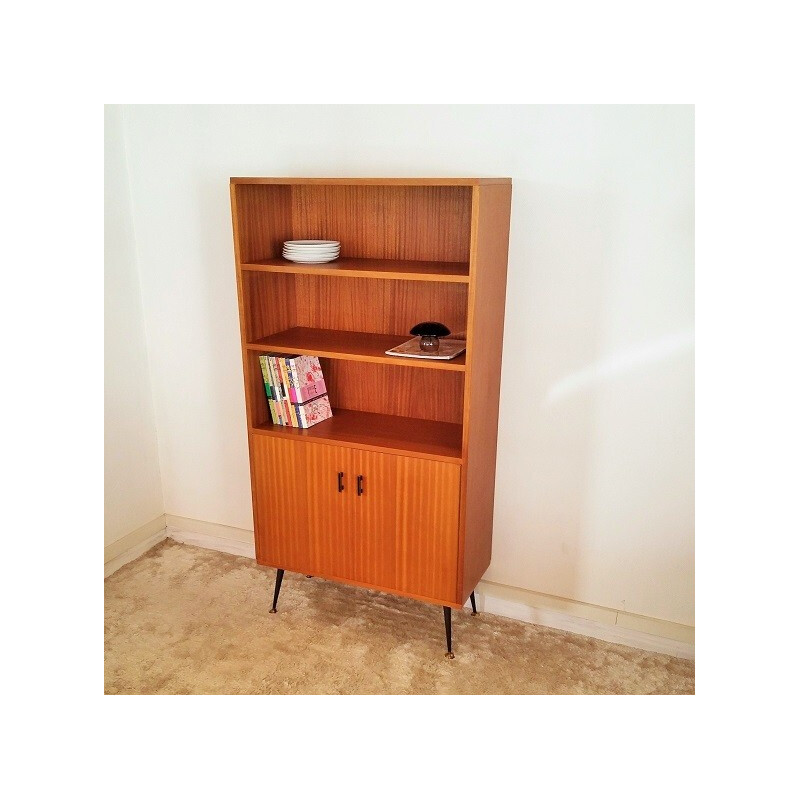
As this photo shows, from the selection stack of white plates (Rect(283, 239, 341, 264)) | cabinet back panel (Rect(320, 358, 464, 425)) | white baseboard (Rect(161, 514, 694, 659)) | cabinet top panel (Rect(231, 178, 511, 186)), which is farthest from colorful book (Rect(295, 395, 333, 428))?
white baseboard (Rect(161, 514, 694, 659))

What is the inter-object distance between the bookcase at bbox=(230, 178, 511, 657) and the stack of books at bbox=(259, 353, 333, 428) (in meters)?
0.04

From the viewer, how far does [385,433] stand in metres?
2.36

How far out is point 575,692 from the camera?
2217 millimetres

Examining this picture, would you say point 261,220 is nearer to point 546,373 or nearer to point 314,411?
point 314,411

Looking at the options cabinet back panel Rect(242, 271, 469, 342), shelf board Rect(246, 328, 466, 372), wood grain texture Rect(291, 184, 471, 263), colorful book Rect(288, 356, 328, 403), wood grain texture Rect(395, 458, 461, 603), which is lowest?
wood grain texture Rect(395, 458, 461, 603)

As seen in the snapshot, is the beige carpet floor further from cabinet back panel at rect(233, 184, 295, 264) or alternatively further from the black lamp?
cabinet back panel at rect(233, 184, 295, 264)

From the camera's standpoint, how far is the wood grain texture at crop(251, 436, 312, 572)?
2.40 meters

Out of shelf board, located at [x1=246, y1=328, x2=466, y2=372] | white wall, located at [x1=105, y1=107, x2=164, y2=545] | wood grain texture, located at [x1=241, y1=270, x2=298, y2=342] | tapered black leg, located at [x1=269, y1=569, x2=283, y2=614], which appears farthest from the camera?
white wall, located at [x1=105, y1=107, x2=164, y2=545]

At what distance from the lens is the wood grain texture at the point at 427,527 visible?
2201 mm

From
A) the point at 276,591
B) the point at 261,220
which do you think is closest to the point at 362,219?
the point at 261,220

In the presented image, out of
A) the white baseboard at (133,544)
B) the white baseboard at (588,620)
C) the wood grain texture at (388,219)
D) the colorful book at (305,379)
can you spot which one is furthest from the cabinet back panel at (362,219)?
the white baseboard at (133,544)

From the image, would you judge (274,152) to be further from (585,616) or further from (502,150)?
(585,616)

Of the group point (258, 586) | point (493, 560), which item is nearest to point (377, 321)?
point (493, 560)

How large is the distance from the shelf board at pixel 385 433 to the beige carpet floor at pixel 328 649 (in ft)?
2.45
